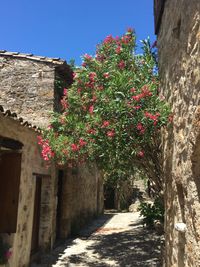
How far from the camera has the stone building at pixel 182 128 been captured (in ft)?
10.8

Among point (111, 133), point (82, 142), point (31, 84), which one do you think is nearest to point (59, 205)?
point (31, 84)

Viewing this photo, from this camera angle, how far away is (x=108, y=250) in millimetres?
8594

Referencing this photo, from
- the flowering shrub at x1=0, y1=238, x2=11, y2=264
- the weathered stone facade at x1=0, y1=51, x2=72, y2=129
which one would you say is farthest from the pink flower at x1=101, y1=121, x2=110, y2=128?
the weathered stone facade at x1=0, y1=51, x2=72, y2=129

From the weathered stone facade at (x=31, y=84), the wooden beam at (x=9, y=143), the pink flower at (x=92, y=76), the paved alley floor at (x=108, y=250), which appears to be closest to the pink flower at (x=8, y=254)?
the paved alley floor at (x=108, y=250)

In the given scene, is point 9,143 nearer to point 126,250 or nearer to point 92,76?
point 92,76

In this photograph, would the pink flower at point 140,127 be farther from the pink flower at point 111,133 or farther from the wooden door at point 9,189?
the wooden door at point 9,189

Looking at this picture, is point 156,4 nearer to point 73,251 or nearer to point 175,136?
point 175,136

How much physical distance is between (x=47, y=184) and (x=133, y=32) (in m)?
4.61

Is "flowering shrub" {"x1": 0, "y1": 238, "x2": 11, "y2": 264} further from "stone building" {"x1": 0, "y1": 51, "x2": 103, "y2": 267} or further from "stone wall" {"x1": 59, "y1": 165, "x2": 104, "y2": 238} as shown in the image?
"stone wall" {"x1": 59, "y1": 165, "x2": 104, "y2": 238}

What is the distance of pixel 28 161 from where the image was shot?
710 centimetres

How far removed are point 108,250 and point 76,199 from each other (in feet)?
11.0

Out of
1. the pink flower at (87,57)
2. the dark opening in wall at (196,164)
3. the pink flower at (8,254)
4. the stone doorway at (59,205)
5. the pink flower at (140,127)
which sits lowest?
the pink flower at (8,254)

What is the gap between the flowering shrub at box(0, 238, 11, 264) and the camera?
5529mm

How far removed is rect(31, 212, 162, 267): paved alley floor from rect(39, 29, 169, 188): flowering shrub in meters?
2.39
